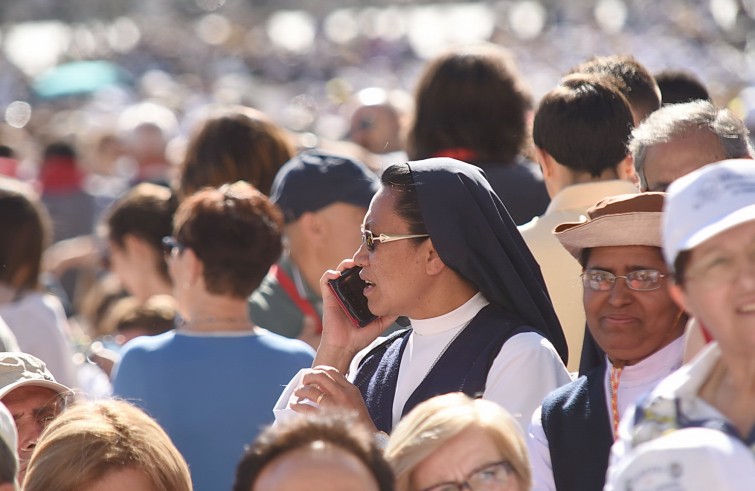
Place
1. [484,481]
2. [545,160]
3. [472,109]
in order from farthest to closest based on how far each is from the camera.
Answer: [472,109]
[545,160]
[484,481]

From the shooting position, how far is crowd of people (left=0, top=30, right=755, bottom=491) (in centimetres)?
265

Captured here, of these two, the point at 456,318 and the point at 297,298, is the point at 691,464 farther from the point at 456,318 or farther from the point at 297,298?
the point at 297,298

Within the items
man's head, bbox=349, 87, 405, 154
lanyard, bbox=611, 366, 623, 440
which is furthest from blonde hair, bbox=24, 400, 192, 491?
man's head, bbox=349, 87, 405, 154

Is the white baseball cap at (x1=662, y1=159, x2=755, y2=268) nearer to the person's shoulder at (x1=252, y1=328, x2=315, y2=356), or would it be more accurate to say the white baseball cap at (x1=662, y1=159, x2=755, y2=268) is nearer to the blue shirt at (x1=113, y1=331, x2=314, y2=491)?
the blue shirt at (x1=113, y1=331, x2=314, y2=491)

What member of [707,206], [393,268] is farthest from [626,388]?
[707,206]

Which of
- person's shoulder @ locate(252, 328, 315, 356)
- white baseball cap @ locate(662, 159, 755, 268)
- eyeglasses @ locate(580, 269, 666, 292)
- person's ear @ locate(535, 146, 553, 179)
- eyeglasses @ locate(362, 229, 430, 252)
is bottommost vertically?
person's shoulder @ locate(252, 328, 315, 356)

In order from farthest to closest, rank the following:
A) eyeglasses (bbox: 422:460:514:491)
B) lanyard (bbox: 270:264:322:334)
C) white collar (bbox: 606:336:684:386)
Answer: lanyard (bbox: 270:264:322:334) < white collar (bbox: 606:336:684:386) < eyeglasses (bbox: 422:460:514:491)

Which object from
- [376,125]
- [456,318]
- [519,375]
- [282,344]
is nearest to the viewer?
[519,375]

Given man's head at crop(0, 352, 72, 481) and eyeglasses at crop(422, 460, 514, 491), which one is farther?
man's head at crop(0, 352, 72, 481)

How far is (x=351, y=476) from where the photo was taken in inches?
107

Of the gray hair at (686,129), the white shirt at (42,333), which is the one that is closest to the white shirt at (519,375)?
the gray hair at (686,129)

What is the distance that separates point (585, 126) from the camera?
4750 millimetres

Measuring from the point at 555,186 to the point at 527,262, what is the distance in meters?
0.97

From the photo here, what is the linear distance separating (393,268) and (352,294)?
35cm
